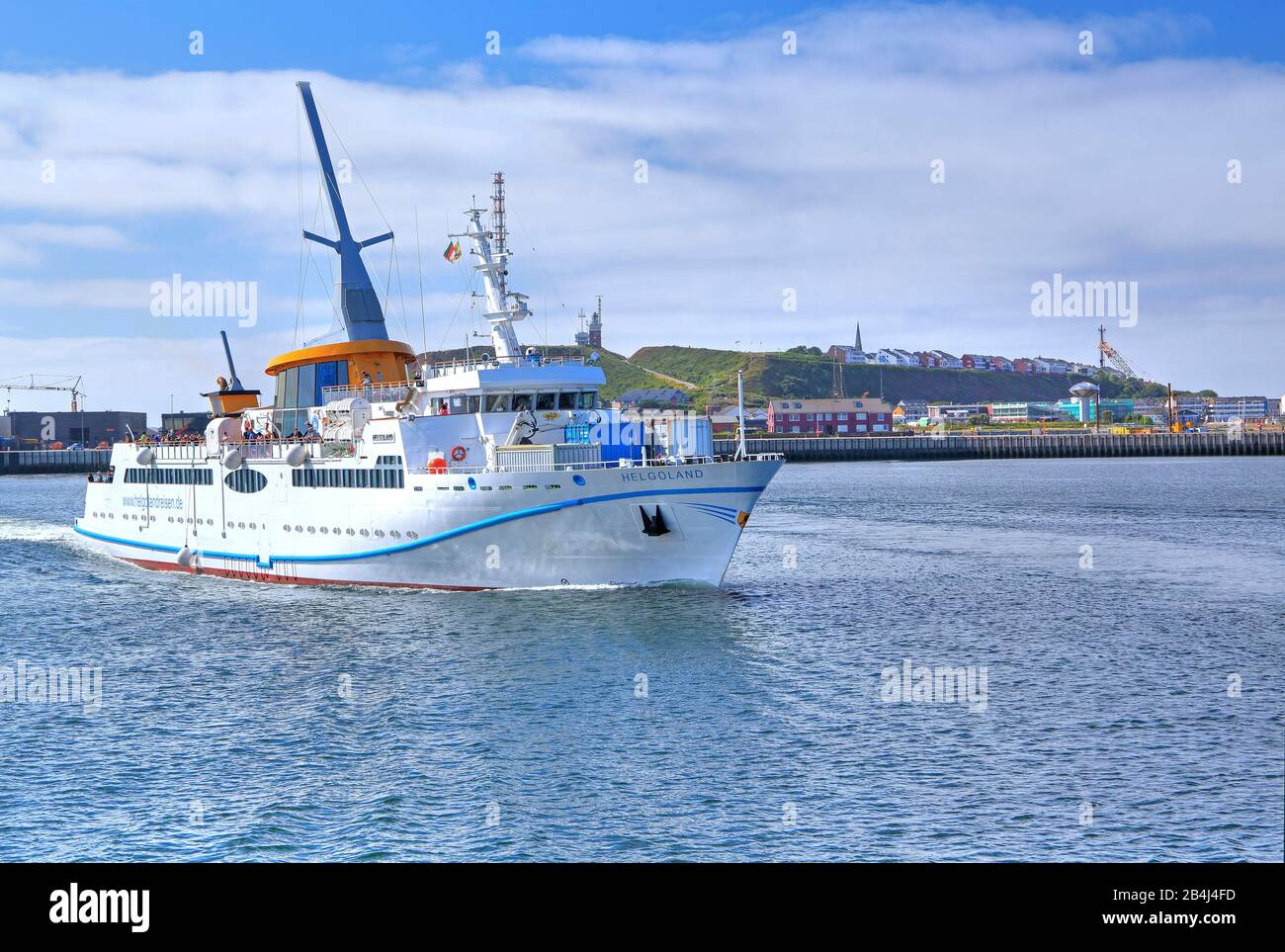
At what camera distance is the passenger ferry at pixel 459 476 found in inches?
1409

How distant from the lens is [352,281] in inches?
2064

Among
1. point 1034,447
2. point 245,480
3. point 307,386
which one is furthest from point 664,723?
point 1034,447

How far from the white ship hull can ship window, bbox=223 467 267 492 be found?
2590 millimetres

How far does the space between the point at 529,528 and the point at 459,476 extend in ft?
9.82

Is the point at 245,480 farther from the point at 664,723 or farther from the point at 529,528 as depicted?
the point at 664,723

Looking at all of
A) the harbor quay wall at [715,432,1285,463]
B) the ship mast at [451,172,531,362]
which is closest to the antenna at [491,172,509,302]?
the ship mast at [451,172,531,362]

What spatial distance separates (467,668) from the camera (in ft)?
91.2

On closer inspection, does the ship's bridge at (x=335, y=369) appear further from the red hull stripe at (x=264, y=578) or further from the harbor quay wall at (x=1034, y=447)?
the harbor quay wall at (x=1034, y=447)

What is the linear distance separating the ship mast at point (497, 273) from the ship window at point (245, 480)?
1194cm

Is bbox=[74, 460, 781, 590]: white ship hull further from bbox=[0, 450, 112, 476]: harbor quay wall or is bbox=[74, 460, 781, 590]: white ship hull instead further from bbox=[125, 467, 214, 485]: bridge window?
bbox=[0, 450, 112, 476]: harbor quay wall

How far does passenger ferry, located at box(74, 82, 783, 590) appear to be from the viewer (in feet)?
117

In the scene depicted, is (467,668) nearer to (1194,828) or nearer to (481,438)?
(481,438)
